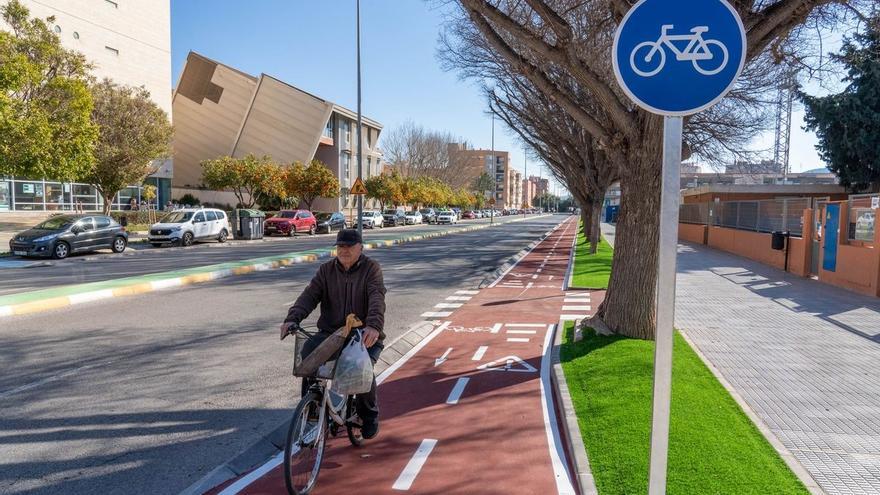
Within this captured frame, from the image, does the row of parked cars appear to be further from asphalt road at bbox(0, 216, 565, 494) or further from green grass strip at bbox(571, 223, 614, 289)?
green grass strip at bbox(571, 223, 614, 289)

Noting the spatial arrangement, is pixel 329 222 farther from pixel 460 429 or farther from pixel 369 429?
pixel 369 429

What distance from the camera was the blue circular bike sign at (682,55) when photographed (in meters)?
2.74

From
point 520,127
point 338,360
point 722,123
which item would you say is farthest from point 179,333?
point 520,127

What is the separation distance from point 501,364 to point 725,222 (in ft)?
72.4

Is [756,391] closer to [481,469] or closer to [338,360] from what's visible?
[481,469]

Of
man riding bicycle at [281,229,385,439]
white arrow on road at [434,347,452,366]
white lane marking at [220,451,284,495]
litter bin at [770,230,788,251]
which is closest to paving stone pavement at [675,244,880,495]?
man riding bicycle at [281,229,385,439]

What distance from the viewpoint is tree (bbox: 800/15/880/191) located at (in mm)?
31344

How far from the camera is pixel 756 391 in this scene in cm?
566

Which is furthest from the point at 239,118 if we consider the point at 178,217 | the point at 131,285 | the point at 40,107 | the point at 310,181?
the point at 131,285

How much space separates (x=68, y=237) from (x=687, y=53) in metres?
22.3

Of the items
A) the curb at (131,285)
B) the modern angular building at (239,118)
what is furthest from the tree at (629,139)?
the modern angular building at (239,118)

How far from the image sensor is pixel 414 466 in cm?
418

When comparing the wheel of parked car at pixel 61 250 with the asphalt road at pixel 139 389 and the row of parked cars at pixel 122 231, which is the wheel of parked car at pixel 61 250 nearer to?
the row of parked cars at pixel 122 231

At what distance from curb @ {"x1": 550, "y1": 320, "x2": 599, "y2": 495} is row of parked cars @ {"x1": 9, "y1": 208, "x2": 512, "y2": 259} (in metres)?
19.3
